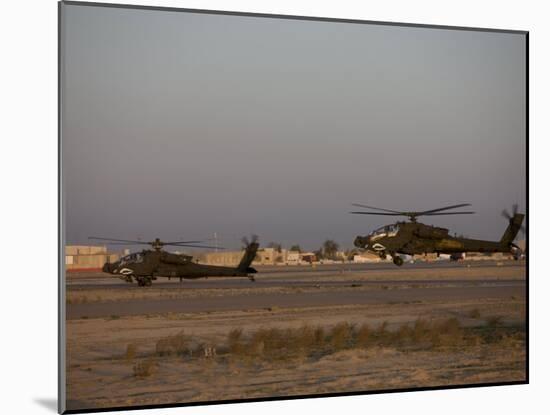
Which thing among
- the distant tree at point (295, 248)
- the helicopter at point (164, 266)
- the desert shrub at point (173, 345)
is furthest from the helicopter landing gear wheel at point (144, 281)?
the distant tree at point (295, 248)

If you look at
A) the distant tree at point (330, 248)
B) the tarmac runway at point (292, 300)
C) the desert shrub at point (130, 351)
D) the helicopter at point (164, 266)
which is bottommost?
the desert shrub at point (130, 351)

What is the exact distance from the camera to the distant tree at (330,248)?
856 centimetres

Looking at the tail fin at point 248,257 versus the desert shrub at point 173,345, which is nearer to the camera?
the desert shrub at point 173,345

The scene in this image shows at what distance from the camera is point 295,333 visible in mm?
8484

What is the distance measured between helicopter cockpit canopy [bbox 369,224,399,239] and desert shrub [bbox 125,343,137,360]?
2033mm

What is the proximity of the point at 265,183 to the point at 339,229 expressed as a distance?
0.68 meters

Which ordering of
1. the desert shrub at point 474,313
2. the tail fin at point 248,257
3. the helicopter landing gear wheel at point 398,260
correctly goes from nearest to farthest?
the tail fin at point 248,257 < the helicopter landing gear wheel at point 398,260 < the desert shrub at point 474,313

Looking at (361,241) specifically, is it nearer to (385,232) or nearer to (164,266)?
(385,232)

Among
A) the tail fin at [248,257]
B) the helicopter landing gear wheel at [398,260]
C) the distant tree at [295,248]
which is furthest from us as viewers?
the helicopter landing gear wheel at [398,260]

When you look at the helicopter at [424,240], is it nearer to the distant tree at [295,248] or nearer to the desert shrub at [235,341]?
the distant tree at [295,248]

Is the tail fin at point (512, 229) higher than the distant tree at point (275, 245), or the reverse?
the tail fin at point (512, 229)

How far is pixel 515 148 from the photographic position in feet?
29.8

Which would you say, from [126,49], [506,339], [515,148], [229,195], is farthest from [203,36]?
[506,339]

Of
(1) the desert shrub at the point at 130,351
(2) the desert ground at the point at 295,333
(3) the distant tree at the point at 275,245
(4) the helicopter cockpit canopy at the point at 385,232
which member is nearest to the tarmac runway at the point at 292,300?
(2) the desert ground at the point at 295,333
